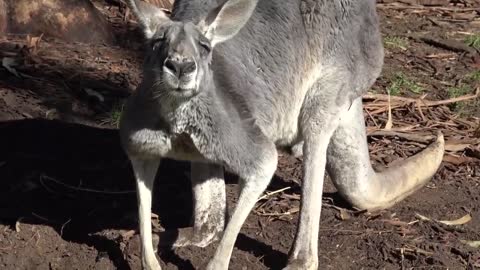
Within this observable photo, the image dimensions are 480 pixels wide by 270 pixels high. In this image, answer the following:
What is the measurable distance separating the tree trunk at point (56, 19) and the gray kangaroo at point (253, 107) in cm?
243

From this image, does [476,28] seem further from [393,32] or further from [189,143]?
[189,143]

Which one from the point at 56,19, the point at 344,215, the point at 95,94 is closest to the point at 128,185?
the point at 95,94

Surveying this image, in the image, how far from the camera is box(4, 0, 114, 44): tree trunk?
796 cm

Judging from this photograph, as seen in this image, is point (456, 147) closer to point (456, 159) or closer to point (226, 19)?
point (456, 159)

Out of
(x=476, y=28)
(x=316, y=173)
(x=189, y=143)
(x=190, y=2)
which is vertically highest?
(x=190, y=2)

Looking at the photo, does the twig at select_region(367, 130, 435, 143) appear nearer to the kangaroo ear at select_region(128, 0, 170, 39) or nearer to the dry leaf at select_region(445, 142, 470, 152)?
the dry leaf at select_region(445, 142, 470, 152)

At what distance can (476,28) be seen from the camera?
991 cm

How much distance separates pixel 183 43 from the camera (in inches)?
190

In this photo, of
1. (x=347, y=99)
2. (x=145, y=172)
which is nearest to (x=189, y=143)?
(x=145, y=172)

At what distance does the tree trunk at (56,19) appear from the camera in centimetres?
796

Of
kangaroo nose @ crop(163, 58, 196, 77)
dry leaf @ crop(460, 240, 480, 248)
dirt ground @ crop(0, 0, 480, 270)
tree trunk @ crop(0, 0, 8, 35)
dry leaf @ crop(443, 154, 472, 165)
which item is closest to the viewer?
kangaroo nose @ crop(163, 58, 196, 77)

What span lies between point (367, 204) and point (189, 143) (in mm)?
1825

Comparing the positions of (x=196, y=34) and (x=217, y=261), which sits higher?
(x=196, y=34)

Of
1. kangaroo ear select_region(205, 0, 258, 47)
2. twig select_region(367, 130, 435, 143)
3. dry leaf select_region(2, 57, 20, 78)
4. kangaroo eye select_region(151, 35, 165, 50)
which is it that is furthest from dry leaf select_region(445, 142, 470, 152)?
kangaroo eye select_region(151, 35, 165, 50)
